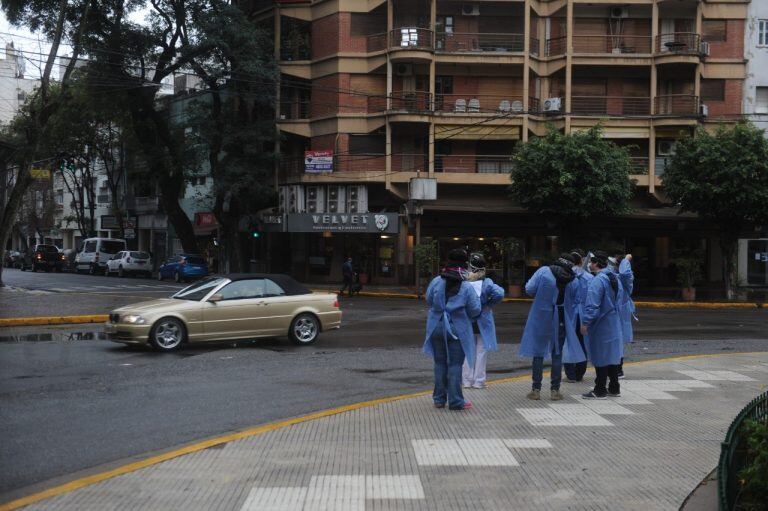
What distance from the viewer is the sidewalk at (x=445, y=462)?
17.8 feet

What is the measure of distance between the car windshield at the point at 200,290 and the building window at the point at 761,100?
31.3m

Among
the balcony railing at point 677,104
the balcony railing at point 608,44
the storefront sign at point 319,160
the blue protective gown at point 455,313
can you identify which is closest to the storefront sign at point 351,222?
the storefront sign at point 319,160

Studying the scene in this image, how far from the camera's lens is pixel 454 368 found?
8.38 meters

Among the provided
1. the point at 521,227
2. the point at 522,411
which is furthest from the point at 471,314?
the point at 521,227

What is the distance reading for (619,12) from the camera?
3600 cm

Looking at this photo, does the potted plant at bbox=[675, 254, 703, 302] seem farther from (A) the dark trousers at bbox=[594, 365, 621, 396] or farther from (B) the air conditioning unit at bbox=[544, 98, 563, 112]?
(A) the dark trousers at bbox=[594, 365, 621, 396]

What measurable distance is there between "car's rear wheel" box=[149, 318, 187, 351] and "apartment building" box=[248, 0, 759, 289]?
21624mm

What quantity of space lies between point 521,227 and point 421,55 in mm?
9534

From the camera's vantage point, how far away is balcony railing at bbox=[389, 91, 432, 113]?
3525 cm

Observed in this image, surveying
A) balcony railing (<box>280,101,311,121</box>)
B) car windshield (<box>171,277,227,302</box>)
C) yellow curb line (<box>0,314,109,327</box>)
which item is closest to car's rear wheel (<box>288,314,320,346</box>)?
car windshield (<box>171,277,227,302</box>)

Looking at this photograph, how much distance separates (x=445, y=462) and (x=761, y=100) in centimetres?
3628

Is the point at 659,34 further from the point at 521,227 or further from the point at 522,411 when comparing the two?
the point at 522,411

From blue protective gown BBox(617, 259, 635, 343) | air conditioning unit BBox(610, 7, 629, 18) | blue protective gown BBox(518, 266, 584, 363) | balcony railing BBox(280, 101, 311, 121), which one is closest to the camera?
blue protective gown BBox(518, 266, 584, 363)

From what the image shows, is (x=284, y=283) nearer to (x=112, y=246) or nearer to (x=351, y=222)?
(x=351, y=222)
